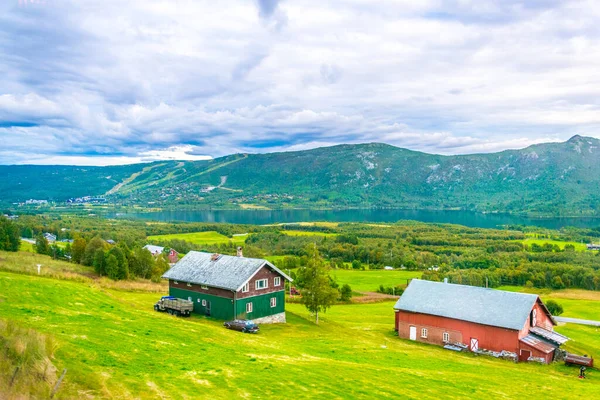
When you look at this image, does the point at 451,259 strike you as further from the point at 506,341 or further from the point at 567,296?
the point at 506,341

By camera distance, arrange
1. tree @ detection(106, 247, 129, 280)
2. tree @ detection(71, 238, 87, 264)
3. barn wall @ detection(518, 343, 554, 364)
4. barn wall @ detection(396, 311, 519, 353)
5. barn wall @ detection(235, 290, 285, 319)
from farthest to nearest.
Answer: tree @ detection(71, 238, 87, 264) < tree @ detection(106, 247, 129, 280) < barn wall @ detection(235, 290, 285, 319) < barn wall @ detection(396, 311, 519, 353) < barn wall @ detection(518, 343, 554, 364)

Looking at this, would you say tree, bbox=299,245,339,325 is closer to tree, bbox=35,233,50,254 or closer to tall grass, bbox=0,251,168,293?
tall grass, bbox=0,251,168,293

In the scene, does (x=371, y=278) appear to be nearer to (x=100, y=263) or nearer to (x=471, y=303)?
(x=471, y=303)

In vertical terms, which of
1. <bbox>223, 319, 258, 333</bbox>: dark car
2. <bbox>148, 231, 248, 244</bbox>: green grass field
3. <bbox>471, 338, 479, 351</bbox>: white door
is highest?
<bbox>223, 319, 258, 333</bbox>: dark car

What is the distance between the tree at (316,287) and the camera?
135 ft

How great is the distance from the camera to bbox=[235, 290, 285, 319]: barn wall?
36994 mm

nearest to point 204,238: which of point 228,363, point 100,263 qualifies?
point 100,263

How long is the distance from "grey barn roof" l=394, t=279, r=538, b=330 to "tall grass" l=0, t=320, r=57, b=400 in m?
34.3

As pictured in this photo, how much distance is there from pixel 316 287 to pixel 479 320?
48.1ft

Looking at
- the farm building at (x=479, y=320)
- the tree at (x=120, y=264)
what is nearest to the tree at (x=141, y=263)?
the tree at (x=120, y=264)

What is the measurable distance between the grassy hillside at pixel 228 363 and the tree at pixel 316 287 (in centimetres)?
520

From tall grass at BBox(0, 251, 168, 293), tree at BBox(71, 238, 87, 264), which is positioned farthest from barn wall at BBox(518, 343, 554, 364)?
tree at BBox(71, 238, 87, 264)

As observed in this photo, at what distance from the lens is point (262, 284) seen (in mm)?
39125

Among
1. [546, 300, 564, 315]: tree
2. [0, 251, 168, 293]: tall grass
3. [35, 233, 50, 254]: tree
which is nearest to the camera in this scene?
[0, 251, 168, 293]: tall grass
